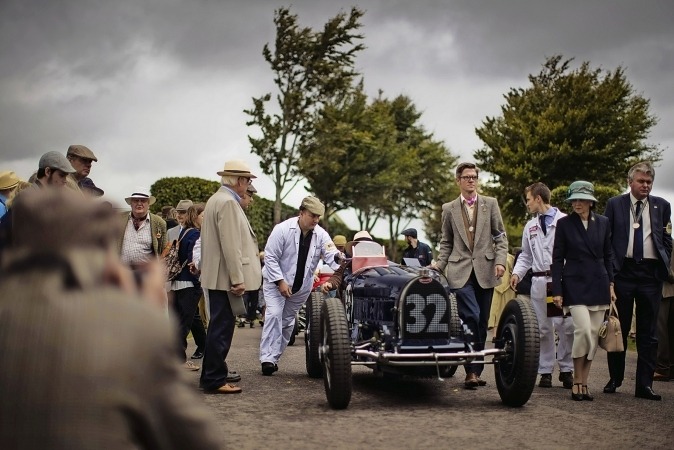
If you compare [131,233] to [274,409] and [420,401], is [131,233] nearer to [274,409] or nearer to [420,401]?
[274,409]

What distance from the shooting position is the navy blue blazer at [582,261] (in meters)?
7.64

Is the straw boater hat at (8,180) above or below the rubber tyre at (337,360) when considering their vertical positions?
above

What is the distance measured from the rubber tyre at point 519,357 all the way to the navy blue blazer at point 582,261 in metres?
0.84

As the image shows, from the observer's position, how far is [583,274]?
7.68 meters

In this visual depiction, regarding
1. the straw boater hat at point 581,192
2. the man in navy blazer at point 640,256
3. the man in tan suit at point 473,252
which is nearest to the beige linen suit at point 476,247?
the man in tan suit at point 473,252

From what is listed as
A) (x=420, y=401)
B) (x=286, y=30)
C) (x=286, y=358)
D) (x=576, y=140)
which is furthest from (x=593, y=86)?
(x=420, y=401)

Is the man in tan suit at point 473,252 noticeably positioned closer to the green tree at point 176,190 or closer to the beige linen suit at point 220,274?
the beige linen suit at point 220,274

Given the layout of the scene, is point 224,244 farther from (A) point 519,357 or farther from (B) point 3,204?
(A) point 519,357

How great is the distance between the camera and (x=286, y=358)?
11023 mm

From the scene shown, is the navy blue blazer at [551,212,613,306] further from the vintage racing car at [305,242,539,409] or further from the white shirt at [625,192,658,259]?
the vintage racing car at [305,242,539,409]

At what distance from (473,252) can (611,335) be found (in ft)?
5.40

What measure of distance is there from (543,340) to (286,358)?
3.84 meters

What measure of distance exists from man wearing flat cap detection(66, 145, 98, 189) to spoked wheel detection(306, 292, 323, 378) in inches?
110

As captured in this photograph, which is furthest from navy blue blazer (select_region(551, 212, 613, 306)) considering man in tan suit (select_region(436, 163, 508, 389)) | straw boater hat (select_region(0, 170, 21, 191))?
straw boater hat (select_region(0, 170, 21, 191))
